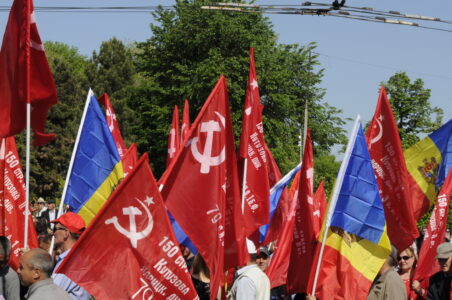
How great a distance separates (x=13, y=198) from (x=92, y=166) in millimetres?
1801

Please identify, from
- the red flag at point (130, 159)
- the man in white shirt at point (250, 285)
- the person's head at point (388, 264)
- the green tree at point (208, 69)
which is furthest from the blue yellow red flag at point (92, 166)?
the green tree at point (208, 69)

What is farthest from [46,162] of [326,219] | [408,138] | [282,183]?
[326,219]

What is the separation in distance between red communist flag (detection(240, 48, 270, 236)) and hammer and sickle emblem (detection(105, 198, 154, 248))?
4.12 metres

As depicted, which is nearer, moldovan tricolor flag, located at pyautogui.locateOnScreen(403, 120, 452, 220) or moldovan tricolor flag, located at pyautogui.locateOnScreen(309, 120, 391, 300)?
moldovan tricolor flag, located at pyautogui.locateOnScreen(309, 120, 391, 300)

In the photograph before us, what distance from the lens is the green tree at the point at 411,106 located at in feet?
142

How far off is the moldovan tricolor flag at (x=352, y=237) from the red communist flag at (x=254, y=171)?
1.73 meters

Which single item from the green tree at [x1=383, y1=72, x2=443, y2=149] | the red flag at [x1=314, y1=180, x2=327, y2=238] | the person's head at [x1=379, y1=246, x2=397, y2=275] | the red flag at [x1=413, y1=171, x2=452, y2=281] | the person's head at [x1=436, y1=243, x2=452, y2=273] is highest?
the person's head at [x1=436, y1=243, x2=452, y2=273]

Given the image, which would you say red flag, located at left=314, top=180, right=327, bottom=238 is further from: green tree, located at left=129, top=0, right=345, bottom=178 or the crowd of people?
green tree, located at left=129, top=0, right=345, bottom=178

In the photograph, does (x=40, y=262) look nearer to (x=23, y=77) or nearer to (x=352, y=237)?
(x=23, y=77)

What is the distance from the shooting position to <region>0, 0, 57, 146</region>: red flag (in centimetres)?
838

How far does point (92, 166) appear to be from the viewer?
39.1 feet

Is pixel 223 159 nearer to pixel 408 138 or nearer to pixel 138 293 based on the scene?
pixel 138 293

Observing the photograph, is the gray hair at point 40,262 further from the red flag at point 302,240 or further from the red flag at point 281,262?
the red flag at point 281,262

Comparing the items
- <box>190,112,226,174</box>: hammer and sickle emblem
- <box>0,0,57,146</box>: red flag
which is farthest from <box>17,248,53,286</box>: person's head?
<box>0,0,57,146</box>: red flag
